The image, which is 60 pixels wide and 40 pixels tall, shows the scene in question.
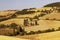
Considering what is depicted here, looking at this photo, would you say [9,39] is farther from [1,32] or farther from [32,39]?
[1,32]

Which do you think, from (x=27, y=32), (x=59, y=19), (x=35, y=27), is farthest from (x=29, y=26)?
Answer: (x=59, y=19)

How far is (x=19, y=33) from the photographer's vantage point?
71.7 ft

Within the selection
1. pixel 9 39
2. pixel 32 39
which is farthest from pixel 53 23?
pixel 9 39

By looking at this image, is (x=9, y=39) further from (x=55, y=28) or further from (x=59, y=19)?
(x=59, y=19)

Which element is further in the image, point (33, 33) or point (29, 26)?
point (29, 26)

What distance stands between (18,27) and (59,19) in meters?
8.31

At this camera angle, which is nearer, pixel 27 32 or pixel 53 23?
pixel 27 32

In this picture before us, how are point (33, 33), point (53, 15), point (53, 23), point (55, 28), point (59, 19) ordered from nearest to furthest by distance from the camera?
point (33, 33) < point (55, 28) < point (53, 23) < point (59, 19) < point (53, 15)

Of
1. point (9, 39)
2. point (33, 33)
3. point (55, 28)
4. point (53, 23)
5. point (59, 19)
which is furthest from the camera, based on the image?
point (59, 19)

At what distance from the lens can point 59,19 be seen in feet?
93.8

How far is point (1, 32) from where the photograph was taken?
856 inches

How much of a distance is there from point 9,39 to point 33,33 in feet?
16.6

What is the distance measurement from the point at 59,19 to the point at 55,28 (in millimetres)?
5566

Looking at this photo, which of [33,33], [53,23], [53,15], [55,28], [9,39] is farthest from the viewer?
[53,15]
